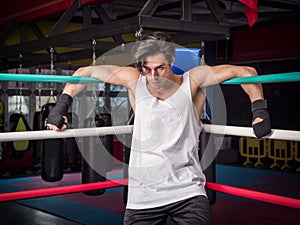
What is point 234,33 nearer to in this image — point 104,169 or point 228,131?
point 104,169

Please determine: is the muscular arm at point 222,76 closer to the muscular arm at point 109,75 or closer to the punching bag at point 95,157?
the muscular arm at point 109,75

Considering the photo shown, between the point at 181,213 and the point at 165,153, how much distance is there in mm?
235

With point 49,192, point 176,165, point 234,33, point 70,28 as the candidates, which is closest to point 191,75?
point 176,165

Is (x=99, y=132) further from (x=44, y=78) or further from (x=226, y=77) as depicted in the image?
(x=226, y=77)

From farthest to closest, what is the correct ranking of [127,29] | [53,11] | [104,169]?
[53,11] → [104,169] → [127,29]

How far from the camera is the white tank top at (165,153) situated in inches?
67.8

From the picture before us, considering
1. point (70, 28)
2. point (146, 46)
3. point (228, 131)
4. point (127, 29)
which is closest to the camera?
point (146, 46)

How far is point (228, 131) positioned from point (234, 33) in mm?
7177

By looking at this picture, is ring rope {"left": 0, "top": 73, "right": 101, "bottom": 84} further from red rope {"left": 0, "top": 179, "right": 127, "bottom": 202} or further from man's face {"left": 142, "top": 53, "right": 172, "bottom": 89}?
red rope {"left": 0, "top": 179, "right": 127, "bottom": 202}

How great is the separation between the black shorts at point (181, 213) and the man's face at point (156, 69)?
0.46 meters

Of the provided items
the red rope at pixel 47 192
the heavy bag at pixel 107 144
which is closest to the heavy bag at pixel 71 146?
the heavy bag at pixel 107 144

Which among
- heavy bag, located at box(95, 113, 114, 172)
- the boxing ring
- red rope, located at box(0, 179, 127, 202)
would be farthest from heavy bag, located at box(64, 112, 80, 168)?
the boxing ring

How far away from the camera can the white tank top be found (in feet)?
5.65

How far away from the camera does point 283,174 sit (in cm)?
785
